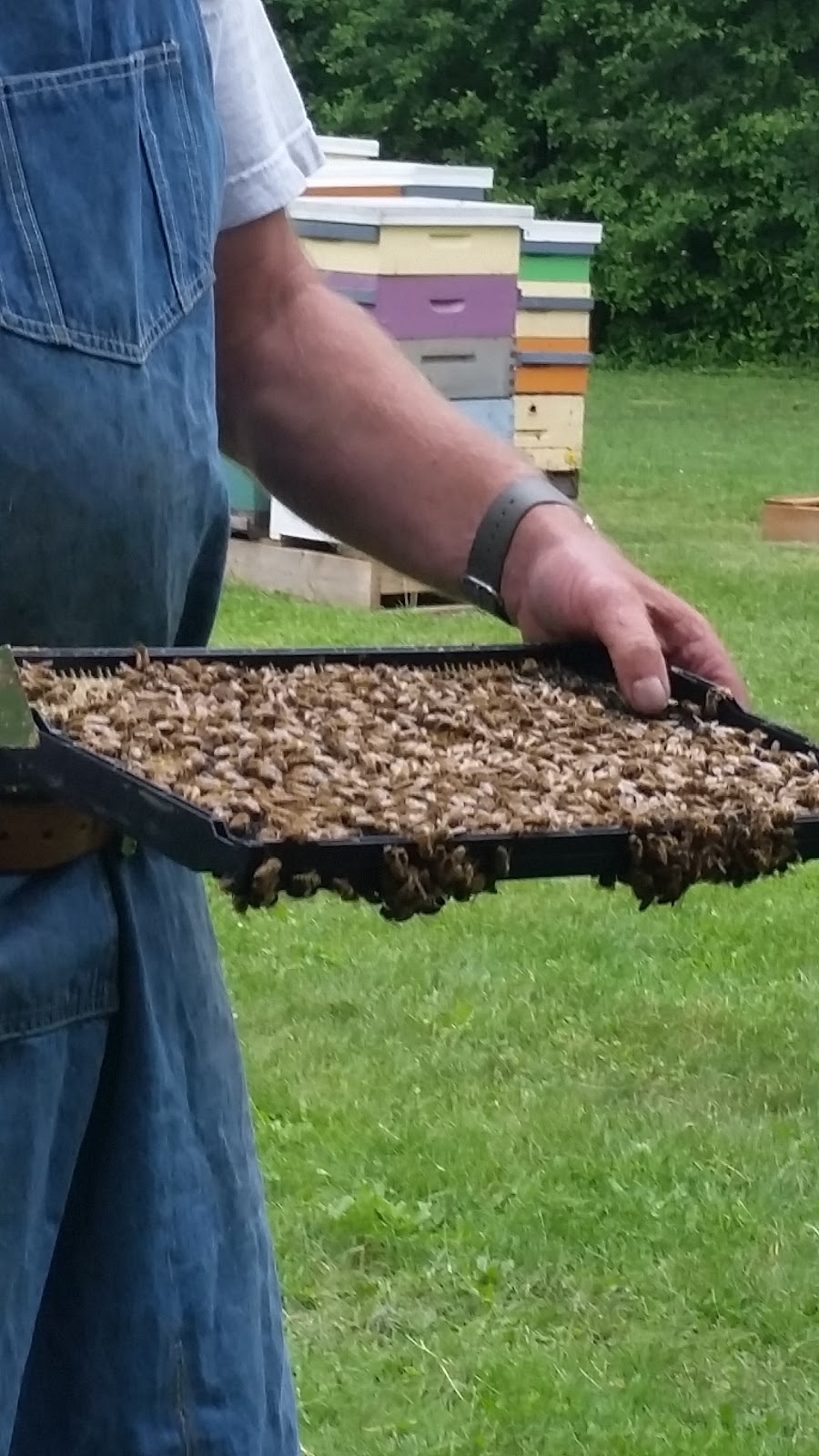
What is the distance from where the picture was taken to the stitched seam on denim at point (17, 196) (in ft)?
4.71

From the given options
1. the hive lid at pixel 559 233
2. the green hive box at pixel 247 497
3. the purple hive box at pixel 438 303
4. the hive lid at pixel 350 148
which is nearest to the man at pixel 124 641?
the purple hive box at pixel 438 303

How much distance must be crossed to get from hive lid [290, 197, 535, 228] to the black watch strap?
19.7 feet

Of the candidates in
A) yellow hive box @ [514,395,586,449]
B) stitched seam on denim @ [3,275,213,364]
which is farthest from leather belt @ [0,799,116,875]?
yellow hive box @ [514,395,586,449]

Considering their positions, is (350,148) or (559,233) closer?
(559,233)

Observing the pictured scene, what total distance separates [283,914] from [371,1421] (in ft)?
6.32

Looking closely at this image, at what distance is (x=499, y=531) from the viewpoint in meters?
1.83

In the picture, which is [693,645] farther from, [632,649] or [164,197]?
[164,197]

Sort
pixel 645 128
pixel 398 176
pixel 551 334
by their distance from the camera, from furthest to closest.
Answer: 1. pixel 645 128
2. pixel 398 176
3. pixel 551 334

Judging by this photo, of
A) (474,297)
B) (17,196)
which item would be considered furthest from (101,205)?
(474,297)

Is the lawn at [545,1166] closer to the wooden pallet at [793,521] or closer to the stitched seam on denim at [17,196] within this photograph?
the stitched seam on denim at [17,196]

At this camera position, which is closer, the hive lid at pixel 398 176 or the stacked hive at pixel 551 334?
the stacked hive at pixel 551 334

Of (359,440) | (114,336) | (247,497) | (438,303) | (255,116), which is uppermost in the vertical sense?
(255,116)

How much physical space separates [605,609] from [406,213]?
245 inches

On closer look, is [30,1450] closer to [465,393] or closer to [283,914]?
[283,914]
